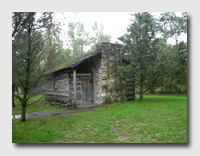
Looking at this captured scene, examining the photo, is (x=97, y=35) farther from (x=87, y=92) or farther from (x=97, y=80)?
(x=87, y=92)

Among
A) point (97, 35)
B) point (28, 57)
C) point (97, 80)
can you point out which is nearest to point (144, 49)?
point (97, 80)

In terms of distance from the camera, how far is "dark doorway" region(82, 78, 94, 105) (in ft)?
37.0

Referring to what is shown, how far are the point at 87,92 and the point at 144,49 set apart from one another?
4859mm

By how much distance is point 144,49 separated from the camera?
10688 mm

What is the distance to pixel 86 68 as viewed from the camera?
11.7 metres

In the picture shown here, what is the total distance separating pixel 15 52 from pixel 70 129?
9.54 ft

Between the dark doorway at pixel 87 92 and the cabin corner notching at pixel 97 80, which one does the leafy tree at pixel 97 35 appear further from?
the dark doorway at pixel 87 92

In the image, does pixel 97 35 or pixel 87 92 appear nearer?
pixel 87 92

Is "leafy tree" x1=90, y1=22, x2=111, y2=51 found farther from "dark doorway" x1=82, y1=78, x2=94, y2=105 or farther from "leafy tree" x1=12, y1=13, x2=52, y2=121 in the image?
"leafy tree" x1=12, y1=13, x2=52, y2=121

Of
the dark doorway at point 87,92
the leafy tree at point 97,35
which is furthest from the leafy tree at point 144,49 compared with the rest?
the leafy tree at point 97,35

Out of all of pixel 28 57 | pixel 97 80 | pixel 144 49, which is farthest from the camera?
Answer: pixel 97 80

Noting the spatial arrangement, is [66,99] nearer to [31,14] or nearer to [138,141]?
[31,14]

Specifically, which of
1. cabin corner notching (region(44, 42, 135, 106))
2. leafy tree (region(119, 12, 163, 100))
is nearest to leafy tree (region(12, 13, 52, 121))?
cabin corner notching (region(44, 42, 135, 106))

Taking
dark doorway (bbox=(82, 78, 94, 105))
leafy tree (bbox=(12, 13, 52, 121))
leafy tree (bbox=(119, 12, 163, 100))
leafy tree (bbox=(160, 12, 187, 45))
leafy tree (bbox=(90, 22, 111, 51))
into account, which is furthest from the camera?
leafy tree (bbox=(90, 22, 111, 51))
